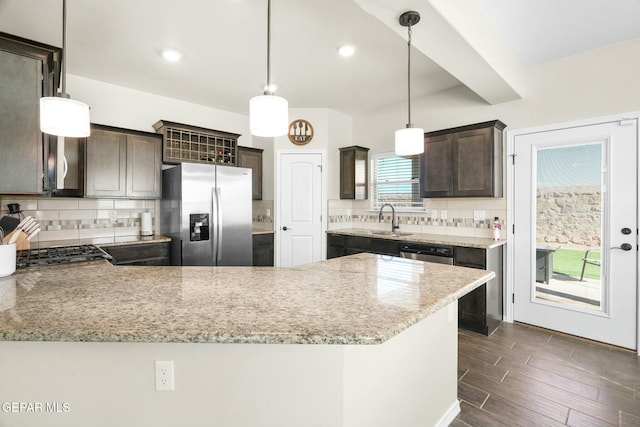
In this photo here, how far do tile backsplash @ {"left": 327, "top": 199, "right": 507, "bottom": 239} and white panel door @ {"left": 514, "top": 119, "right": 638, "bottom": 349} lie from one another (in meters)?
0.29

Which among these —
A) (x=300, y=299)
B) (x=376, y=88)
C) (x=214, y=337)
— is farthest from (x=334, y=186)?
(x=214, y=337)

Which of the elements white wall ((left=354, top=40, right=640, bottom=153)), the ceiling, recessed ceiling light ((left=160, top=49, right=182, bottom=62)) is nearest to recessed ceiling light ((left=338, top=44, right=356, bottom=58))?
the ceiling

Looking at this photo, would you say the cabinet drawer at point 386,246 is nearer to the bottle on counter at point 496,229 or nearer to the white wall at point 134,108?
the bottle on counter at point 496,229

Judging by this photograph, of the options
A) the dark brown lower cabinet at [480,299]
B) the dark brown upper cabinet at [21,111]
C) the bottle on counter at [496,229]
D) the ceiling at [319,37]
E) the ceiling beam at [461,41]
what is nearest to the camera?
the dark brown upper cabinet at [21,111]

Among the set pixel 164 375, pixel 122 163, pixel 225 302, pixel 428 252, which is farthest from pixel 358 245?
pixel 164 375

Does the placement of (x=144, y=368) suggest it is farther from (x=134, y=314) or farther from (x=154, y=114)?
(x=154, y=114)

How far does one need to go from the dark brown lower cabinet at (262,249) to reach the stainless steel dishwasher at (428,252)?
189 centimetres

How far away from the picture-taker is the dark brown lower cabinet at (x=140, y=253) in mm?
3162

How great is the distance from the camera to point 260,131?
4.89ft

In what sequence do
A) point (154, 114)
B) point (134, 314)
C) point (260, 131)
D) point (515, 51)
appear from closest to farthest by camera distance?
point (134, 314), point (260, 131), point (515, 51), point (154, 114)

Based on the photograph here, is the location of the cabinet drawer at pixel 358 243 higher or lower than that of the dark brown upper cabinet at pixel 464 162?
lower

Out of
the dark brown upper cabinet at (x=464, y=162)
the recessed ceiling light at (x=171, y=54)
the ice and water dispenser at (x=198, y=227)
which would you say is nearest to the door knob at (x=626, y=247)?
the dark brown upper cabinet at (x=464, y=162)

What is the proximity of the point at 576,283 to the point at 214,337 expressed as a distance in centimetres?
352

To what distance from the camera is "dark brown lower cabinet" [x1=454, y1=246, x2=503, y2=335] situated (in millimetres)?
3047
